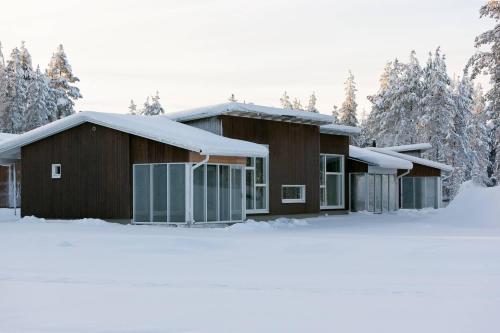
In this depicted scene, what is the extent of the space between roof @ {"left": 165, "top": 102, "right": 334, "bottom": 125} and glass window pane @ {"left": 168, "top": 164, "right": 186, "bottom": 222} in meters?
3.22

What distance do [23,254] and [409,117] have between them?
46.2 metres

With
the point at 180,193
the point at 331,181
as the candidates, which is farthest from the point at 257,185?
the point at 331,181

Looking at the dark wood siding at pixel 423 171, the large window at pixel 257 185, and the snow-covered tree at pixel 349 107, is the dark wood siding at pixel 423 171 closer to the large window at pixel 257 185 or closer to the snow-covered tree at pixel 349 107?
the large window at pixel 257 185

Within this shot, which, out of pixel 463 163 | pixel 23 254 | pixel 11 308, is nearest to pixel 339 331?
pixel 11 308

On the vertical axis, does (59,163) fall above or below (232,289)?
above

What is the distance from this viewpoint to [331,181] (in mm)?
29719

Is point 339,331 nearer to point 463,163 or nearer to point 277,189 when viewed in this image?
point 277,189

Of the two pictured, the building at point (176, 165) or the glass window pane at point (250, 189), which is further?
the glass window pane at point (250, 189)

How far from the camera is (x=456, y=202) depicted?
2570cm

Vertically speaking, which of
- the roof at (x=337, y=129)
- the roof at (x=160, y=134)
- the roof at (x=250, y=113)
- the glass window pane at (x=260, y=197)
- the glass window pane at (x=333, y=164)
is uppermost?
the roof at (x=250, y=113)

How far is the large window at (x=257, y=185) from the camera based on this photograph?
2391cm

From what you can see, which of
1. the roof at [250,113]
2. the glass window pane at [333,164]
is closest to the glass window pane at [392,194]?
the glass window pane at [333,164]

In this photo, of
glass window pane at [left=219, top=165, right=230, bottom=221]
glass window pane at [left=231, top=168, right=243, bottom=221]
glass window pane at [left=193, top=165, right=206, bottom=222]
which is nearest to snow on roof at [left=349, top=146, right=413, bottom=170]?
glass window pane at [left=231, top=168, right=243, bottom=221]

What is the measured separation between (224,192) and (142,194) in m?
2.50
